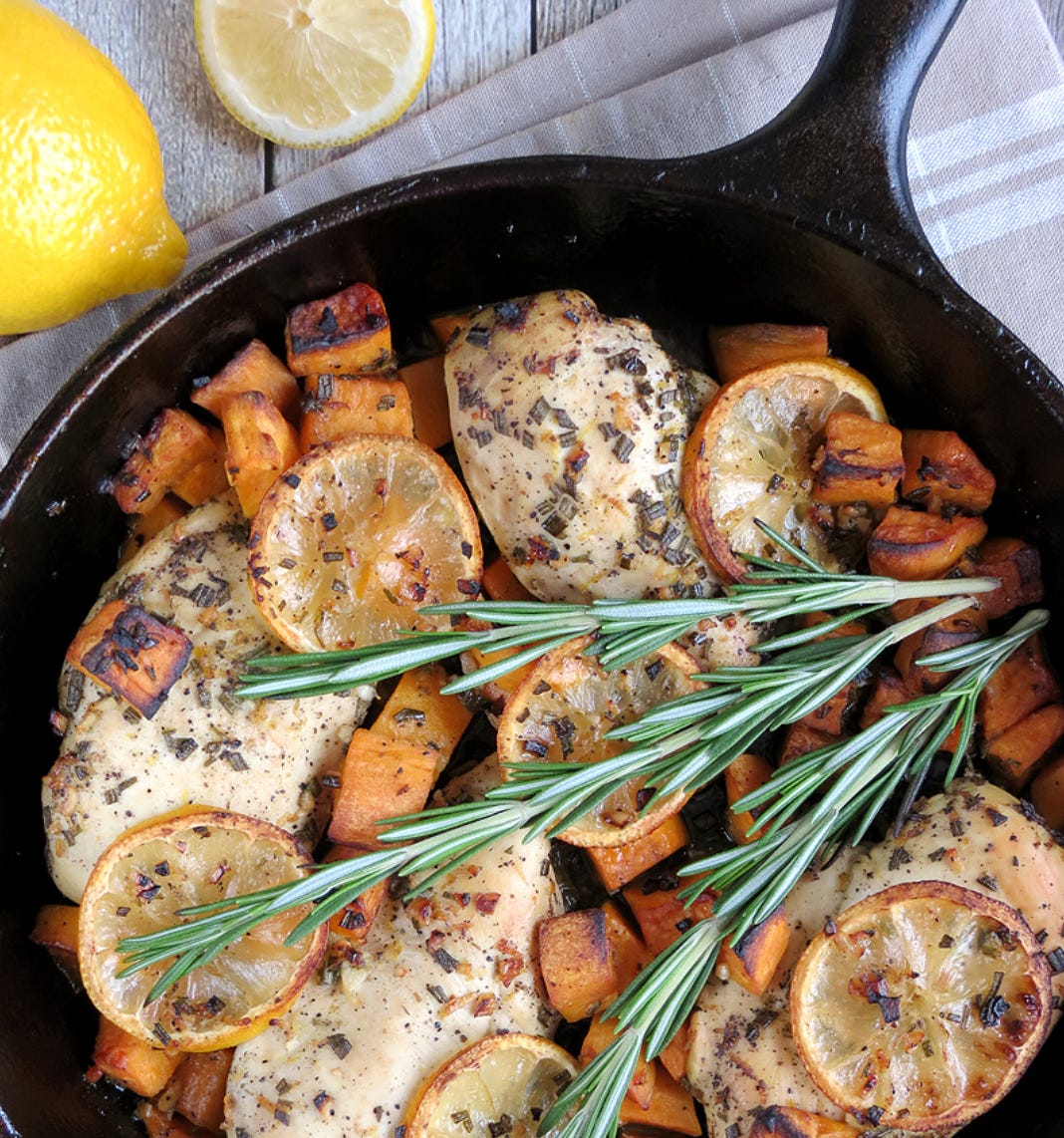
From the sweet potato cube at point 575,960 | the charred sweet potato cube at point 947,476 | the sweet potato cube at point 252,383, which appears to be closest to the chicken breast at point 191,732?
the sweet potato cube at point 252,383

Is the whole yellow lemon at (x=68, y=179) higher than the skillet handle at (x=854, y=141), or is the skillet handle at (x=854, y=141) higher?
the whole yellow lemon at (x=68, y=179)

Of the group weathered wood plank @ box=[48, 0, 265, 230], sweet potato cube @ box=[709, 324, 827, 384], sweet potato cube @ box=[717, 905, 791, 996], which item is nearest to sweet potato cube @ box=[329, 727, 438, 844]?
sweet potato cube @ box=[717, 905, 791, 996]

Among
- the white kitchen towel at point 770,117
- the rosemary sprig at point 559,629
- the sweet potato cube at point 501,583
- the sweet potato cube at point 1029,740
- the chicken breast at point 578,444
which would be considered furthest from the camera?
the white kitchen towel at point 770,117

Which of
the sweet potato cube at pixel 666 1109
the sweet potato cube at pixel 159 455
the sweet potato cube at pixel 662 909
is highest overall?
the sweet potato cube at pixel 159 455

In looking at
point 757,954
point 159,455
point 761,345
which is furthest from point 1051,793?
point 159,455

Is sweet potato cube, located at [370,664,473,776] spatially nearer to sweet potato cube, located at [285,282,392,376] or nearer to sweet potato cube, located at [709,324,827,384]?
sweet potato cube, located at [285,282,392,376]

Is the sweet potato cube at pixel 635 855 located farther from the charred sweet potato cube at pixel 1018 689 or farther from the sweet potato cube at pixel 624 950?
the charred sweet potato cube at pixel 1018 689

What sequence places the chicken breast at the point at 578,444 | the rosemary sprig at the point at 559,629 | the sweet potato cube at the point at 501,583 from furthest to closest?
the sweet potato cube at the point at 501,583
the chicken breast at the point at 578,444
the rosemary sprig at the point at 559,629
